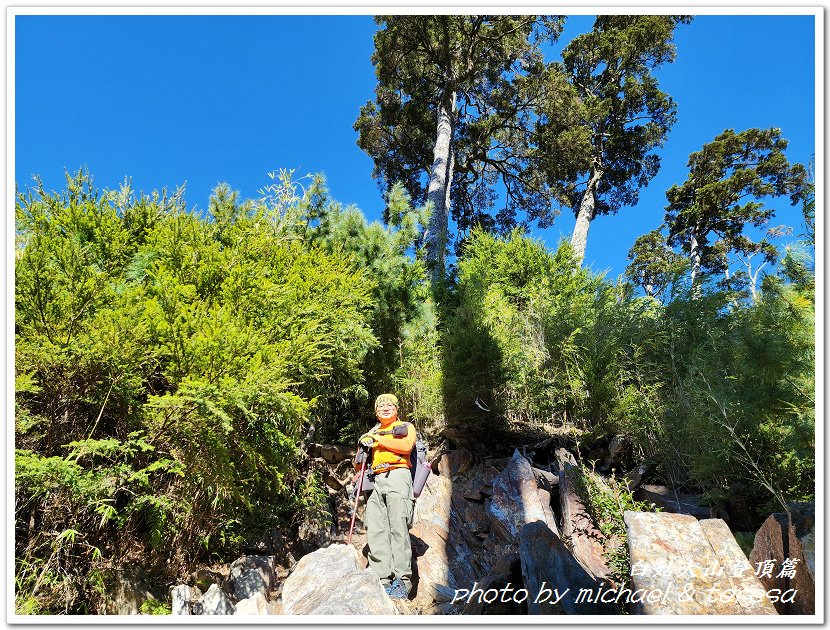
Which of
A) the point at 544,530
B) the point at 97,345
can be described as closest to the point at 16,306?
the point at 97,345

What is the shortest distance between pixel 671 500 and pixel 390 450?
3.10 meters

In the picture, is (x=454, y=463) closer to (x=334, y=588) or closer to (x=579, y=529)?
(x=579, y=529)

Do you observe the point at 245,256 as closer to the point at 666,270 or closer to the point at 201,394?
the point at 201,394

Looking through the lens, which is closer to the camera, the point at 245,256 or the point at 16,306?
the point at 16,306

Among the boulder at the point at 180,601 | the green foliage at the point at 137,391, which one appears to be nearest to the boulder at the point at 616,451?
the green foliage at the point at 137,391

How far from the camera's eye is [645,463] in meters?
5.46

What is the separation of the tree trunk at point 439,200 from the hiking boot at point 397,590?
5.64m

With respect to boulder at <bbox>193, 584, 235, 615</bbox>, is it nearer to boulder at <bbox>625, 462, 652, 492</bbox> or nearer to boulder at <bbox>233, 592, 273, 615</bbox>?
boulder at <bbox>233, 592, 273, 615</bbox>

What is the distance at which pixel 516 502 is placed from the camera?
16.9ft

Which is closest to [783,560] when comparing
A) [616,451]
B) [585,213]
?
[616,451]

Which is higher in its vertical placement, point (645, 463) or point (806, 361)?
point (806, 361)

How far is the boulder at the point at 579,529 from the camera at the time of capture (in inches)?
166

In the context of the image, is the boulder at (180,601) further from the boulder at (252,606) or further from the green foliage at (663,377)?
the green foliage at (663,377)

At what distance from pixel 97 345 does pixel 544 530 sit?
350 cm
